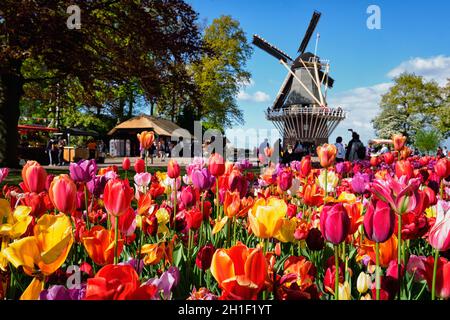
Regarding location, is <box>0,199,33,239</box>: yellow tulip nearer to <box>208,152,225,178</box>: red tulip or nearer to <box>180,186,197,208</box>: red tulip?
<box>180,186,197,208</box>: red tulip

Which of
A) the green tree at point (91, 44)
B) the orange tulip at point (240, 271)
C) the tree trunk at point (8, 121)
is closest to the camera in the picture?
the orange tulip at point (240, 271)

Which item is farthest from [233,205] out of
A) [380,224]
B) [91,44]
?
[91,44]

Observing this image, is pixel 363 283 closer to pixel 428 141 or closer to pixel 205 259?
pixel 205 259

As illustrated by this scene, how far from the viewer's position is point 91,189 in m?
2.35

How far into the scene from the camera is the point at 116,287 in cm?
84

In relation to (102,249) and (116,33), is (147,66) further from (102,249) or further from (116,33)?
(102,249)

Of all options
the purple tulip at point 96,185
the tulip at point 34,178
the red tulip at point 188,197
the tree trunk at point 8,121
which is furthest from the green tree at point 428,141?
the tulip at point 34,178

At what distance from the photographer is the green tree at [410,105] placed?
51.5m

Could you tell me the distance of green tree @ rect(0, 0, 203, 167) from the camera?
35.9 feet

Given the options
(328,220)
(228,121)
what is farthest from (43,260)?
(228,121)

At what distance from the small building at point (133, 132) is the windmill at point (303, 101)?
9.18 m

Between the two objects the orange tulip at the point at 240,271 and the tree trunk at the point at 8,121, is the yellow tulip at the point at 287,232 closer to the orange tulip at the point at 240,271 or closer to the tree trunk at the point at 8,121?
the orange tulip at the point at 240,271

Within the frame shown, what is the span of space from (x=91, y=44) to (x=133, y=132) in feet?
71.9

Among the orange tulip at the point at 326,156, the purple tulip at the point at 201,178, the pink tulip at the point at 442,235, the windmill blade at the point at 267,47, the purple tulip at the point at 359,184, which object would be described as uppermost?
the windmill blade at the point at 267,47
